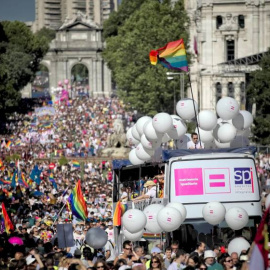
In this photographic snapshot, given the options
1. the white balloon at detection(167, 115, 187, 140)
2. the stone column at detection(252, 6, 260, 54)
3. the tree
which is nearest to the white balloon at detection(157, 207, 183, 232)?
the white balloon at detection(167, 115, 187, 140)

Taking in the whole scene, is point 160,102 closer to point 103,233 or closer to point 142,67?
point 142,67

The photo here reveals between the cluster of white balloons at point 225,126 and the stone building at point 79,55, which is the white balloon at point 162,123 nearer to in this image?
the cluster of white balloons at point 225,126

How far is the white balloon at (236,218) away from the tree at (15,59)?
70.9 m

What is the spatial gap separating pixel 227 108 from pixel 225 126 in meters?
0.42

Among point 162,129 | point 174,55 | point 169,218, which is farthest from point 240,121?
point 169,218

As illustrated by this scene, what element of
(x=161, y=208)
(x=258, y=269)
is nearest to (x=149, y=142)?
(x=161, y=208)

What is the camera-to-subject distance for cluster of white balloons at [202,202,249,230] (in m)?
26.4

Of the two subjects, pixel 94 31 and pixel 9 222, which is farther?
pixel 94 31

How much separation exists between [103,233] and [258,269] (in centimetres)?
691

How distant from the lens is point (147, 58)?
87.8 metres

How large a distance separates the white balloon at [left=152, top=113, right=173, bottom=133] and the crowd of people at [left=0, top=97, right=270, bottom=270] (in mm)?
1118

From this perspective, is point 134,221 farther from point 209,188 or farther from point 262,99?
point 262,99

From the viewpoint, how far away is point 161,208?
2636cm

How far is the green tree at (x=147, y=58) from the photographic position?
3398 inches
